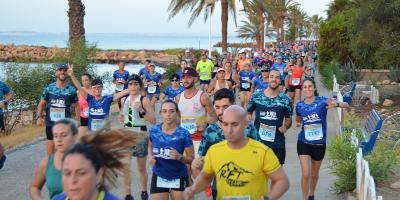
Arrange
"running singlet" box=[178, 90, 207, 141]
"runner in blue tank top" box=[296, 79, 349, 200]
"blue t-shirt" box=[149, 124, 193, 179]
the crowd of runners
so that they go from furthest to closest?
"running singlet" box=[178, 90, 207, 141], "runner in blue tank top" box=[296, 79, 349, 200], "blue t-shirt" box=[149, 124, 193, 179], the crowd of runners

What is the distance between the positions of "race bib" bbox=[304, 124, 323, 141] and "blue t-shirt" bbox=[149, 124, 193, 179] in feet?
6.80

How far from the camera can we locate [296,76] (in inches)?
651

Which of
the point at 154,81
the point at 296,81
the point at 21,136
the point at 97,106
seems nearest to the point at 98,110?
the point at 97,106

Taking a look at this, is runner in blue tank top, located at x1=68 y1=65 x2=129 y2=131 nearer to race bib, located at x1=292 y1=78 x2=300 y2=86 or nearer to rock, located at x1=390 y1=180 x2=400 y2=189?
rock, located at x1=390 y1=180 x2=400 y2=189

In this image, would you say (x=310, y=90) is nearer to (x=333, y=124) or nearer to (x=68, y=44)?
(x=333, y=124)

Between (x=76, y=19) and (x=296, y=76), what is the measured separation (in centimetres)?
737

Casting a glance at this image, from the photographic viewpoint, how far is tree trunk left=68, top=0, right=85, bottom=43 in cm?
1947

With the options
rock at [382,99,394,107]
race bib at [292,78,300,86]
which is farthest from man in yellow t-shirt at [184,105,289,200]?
rock at [382,99,394,107]

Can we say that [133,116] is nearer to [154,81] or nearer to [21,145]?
[21,145]

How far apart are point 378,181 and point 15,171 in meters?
5.63

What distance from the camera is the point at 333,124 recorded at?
14992 millimetres

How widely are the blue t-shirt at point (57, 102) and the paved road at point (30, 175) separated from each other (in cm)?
103

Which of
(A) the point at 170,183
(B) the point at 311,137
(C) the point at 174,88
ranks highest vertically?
(C) the point at 174,88

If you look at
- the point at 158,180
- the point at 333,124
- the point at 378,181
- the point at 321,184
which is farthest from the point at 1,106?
the point at 333,124
